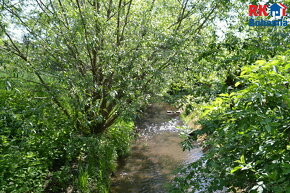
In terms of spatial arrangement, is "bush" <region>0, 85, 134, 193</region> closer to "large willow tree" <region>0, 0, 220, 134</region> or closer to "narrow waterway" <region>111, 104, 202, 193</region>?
"large willow tree" <region>0, 0, 220, 134</region>

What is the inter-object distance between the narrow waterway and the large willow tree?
5.15 ft

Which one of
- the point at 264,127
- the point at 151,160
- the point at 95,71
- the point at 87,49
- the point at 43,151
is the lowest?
the point at 151,160

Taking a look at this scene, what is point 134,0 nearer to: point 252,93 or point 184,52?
point 184,52

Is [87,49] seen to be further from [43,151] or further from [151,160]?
[151,160]

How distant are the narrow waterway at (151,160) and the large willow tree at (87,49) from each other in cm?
157

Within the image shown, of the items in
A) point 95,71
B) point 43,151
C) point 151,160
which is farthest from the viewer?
point 151,160

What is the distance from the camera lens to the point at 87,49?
6168mm

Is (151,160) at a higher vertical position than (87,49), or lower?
lower

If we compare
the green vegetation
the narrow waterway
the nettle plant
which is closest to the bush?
the green vegetation

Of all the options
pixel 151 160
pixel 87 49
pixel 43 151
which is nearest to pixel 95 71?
pixel 87 49

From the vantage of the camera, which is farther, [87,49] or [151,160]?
[151,160]

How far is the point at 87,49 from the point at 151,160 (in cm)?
574

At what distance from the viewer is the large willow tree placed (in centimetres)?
531

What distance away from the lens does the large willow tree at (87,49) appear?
5309 mm
